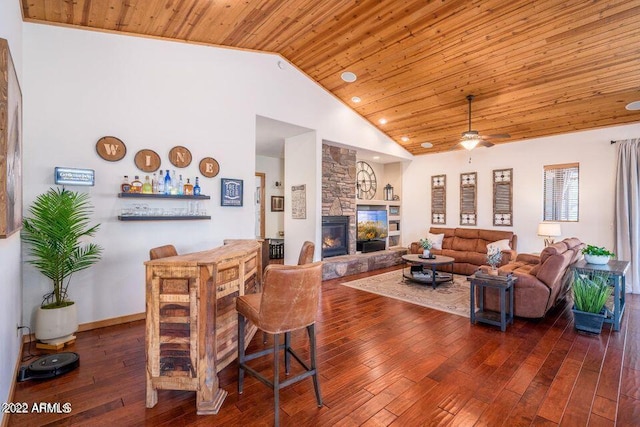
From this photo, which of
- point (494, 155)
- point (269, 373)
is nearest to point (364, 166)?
point (494, 155)

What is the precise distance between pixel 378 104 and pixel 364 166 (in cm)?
243

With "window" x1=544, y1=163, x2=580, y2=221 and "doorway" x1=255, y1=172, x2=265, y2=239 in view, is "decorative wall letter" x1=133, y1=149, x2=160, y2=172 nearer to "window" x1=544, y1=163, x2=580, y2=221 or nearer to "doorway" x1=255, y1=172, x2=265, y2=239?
"doorway" x1=255, y1=172, x2=265, y2=239

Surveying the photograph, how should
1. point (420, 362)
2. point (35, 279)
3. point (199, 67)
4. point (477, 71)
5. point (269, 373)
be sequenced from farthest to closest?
point (477, 71) < point (199, 67) < point (35, 279) < point (420, 362) < point (269, 373)

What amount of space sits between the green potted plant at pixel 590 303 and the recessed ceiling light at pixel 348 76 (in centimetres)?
434

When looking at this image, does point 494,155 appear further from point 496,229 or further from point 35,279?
point 35,279

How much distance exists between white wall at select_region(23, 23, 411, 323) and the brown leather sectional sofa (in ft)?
14.8

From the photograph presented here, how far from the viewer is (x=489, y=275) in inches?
148

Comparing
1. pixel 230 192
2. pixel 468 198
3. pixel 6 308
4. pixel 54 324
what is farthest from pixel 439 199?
pixel 6 308

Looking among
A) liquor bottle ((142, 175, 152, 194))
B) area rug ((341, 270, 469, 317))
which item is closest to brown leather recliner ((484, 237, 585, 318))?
area rug ((341, 270, 469, 317))

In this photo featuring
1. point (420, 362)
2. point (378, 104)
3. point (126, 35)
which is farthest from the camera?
point (378, 104)

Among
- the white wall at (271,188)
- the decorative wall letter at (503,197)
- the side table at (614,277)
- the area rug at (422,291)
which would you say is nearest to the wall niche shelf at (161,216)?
the area rug at (422,291)

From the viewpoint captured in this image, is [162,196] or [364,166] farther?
[364,166]

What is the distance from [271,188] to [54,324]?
5545 millimetres

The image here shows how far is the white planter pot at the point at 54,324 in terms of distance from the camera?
2838mm
